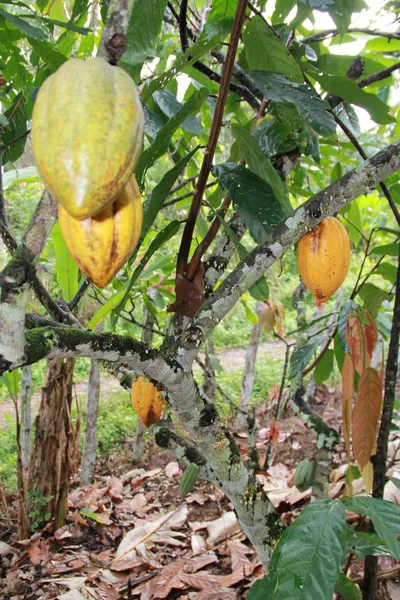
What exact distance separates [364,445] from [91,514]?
1639 mm

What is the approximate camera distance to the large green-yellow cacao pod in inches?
14.2

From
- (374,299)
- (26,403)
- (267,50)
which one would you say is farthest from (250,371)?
(267,50)

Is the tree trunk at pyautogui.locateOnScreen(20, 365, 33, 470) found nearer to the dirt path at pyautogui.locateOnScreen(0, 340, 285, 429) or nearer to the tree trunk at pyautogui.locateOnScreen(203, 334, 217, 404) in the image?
the tree trunk at pyautogui.locateOnScreen(203, 334, 217, 404)


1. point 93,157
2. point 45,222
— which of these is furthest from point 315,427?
point 93,157

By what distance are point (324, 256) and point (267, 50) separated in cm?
37

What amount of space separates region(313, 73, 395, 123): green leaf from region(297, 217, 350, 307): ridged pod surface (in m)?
0.29

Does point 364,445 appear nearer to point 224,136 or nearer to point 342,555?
point 342,555

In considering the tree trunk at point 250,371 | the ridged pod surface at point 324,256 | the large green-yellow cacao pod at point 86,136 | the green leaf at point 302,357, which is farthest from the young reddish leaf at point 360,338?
the tree trunk at point 250,371

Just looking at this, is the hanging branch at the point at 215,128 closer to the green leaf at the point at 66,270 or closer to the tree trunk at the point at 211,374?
the green leaf at the point at 66,270

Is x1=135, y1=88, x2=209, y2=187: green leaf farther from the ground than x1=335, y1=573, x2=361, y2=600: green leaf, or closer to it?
farther from the ground

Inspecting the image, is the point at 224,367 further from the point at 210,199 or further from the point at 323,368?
the point at 210,199

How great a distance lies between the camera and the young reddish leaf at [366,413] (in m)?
1.10

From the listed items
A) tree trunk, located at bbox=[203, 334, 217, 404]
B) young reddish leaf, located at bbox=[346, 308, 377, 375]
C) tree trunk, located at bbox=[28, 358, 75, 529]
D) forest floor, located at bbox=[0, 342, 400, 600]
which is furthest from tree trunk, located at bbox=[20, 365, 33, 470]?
young reddish leaf, located at bbox=[346, 308, 377, 375]

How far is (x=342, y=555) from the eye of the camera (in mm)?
684
